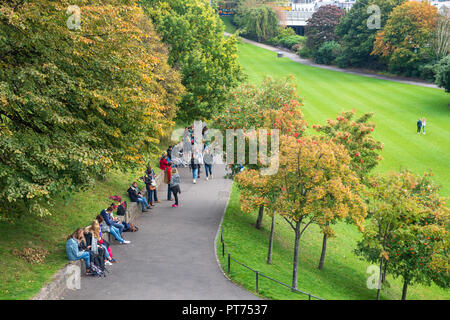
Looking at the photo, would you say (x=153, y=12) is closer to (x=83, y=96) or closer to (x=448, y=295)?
(x=83, y=96)

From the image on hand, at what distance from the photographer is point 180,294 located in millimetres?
14039

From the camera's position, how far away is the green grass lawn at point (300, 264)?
53.4 feet

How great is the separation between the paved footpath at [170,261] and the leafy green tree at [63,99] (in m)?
3.04

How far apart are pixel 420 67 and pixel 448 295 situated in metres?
51.5

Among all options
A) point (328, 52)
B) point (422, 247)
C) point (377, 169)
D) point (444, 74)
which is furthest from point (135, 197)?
point (328, 52)

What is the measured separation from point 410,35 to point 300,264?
56.5 meters

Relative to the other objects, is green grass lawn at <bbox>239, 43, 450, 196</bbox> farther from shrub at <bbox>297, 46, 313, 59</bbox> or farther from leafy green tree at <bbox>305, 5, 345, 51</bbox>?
leafy green tree at <bbox>305, 5, 345, 51</bbox>

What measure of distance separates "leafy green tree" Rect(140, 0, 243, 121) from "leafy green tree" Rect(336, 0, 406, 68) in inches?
1610

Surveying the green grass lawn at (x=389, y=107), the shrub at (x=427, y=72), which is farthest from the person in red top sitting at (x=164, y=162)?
the shrub at (x=427, y=72)

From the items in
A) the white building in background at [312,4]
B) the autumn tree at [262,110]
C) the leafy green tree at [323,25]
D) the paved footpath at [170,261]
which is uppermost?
the white building in background at [312,4]

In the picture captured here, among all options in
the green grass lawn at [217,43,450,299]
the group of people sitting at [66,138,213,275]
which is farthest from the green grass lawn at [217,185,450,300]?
the group of people sitting at [66,138,213,275]

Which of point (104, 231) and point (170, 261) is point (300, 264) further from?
point (104, 231)

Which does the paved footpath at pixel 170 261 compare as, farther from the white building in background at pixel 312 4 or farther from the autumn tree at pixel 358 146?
the white building in background at pixel 312 4
